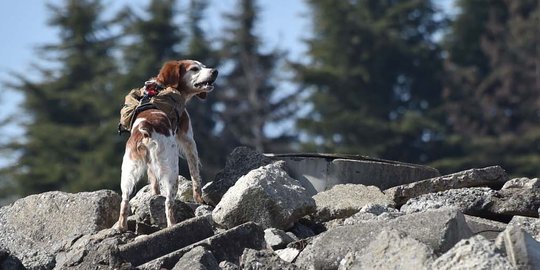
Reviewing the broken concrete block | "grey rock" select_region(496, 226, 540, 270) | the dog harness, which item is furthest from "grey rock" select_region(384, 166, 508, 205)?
"grey rock" select_region(496, 226, 540, 270)

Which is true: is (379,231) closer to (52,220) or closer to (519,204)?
(519,204)

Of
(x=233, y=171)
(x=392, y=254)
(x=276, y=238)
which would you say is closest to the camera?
(x=392, y=254)

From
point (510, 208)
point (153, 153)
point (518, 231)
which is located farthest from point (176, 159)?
point (518, 231)

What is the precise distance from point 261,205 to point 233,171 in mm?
1475

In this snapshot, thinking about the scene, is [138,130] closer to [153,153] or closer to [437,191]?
[153,153]

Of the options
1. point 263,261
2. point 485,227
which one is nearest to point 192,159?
point 485,227

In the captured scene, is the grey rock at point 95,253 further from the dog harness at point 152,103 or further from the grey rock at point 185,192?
the grey rock at point 185,192

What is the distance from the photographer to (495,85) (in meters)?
54.1

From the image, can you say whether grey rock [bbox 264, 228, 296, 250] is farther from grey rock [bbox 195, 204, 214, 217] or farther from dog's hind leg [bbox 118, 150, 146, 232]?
dog's hind leg [bbox 118, 150, 146, 232]

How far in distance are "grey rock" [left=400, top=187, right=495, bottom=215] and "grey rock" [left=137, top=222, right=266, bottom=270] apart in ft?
6.45

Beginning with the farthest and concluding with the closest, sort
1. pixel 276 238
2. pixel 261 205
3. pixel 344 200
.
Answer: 1. pixel 344 200
2. pixel 261 205
3. pixel 276 238

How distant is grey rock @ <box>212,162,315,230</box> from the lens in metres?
15.4

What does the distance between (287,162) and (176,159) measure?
216 centimetres

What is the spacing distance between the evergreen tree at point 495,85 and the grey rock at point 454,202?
31.9 metres
